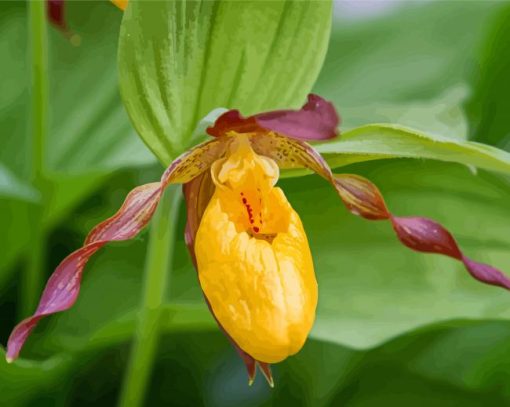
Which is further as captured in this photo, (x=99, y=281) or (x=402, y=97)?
(x=402, y=97)

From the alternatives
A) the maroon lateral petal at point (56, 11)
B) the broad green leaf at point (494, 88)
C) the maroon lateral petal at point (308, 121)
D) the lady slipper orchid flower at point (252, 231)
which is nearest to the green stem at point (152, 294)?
the lady slipper orchid flower at point (252, 231)

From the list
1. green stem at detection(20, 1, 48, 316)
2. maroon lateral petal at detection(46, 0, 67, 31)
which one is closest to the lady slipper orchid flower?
green stem at detection(20, 1, 48, 316)

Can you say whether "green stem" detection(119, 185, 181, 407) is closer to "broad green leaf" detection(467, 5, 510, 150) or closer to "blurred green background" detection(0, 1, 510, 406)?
"blurred green background" detection(0, 1, 510, 406)

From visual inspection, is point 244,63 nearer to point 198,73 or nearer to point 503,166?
point 198,73

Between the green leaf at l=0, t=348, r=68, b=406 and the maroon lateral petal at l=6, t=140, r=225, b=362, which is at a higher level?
the maroon lateral petal at l=6, t=140, r=225, b=362

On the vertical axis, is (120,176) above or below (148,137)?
below

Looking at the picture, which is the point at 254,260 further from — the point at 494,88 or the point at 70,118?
the point at 494,88

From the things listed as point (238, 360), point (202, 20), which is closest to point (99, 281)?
point (238, 360)
